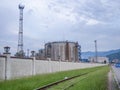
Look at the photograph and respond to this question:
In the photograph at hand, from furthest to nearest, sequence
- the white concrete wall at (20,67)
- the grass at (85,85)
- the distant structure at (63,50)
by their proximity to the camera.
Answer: the distant structure at (63,50) < the white concrete wall at (20,67) < the grass at (85,85)

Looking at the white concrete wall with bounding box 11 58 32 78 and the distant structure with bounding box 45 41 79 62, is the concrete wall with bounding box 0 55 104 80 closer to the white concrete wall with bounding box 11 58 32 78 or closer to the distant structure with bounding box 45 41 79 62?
the white concrete wall with bounding box 11 58 32 78

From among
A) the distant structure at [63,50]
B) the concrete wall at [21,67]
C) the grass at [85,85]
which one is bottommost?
the grass at [85,85]

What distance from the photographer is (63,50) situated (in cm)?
11300

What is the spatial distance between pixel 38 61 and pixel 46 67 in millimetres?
5439

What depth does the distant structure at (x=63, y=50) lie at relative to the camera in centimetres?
11212

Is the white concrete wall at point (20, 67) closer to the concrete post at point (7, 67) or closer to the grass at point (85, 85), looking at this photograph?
the concrete post at point (7, 67)

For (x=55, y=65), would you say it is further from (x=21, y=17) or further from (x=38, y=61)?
(x=21, y=17)

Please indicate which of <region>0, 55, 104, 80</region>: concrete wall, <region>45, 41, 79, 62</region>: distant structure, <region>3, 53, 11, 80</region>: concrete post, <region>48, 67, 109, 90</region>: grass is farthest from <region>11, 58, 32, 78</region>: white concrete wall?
<region>45, 41, 79, 62</region>: distant structure

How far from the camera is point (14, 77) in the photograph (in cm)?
3073

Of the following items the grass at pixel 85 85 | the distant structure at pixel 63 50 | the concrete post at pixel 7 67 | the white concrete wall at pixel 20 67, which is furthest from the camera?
the distant structure at pixel 63 50

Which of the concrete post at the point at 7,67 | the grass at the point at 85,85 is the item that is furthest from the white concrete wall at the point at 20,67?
the grass at the point at 85,85

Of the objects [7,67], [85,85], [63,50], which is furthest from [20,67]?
[63,50]

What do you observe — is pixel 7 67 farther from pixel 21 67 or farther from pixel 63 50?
pixel 63 50

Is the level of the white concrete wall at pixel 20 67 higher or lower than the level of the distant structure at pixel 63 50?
lower
